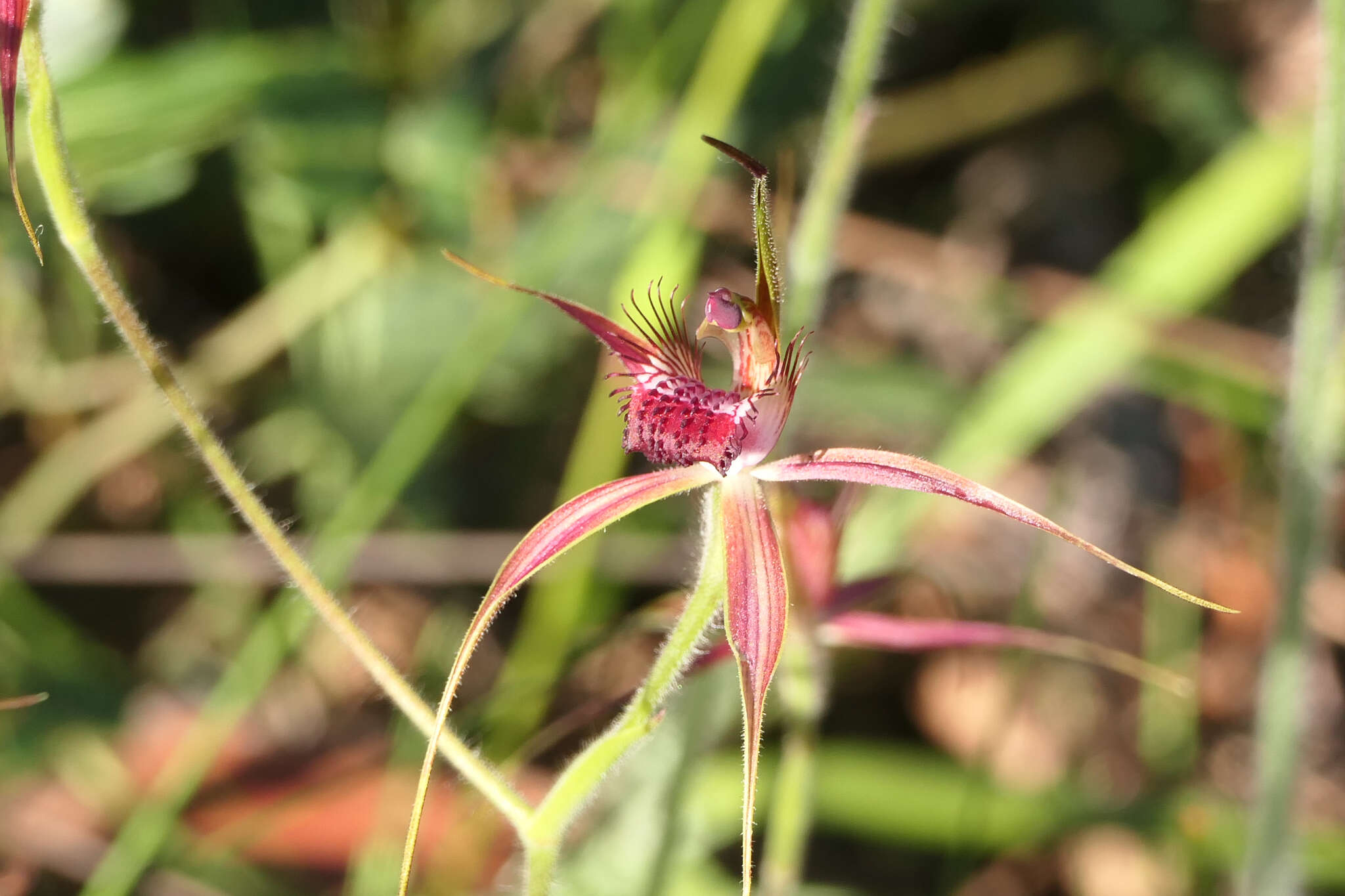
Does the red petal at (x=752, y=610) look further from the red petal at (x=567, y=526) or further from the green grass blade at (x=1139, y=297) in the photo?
the green grass blade at (x=1139, y=297)

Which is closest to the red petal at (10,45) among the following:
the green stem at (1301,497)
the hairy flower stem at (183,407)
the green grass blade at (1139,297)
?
the hairy flower stem at (183,407)

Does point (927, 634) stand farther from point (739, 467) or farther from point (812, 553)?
point (739, 467)

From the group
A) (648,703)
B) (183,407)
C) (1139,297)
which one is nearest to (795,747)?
(648,703)

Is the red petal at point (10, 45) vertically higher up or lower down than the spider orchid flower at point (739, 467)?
higher up

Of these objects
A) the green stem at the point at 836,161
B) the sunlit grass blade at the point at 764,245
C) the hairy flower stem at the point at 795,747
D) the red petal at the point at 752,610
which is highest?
the green stem at the point at 836,161

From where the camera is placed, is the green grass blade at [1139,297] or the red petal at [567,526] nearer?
the red petal at [567,526]

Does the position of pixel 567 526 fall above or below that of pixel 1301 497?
below

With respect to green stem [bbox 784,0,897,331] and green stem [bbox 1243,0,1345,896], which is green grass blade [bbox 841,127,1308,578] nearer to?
green stem [bbox 1243,0,1345,896]
